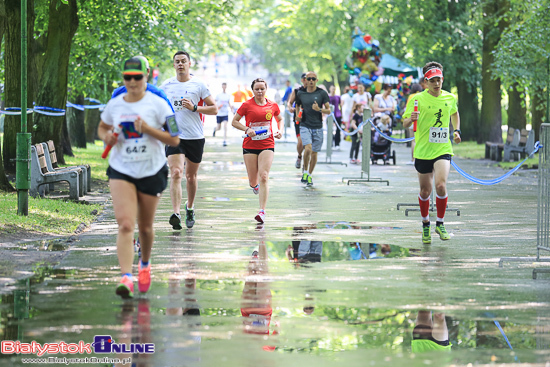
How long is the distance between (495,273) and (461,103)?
31.7m

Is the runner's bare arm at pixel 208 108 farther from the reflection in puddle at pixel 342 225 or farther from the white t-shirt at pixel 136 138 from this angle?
the white t-shirt at pixel 136 138

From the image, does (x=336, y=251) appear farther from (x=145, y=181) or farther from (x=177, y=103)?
(x=145, y=181)

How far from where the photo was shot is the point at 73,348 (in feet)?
21.6

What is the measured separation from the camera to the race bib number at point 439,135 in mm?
12460

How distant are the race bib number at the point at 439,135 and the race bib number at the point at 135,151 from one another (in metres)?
4.77

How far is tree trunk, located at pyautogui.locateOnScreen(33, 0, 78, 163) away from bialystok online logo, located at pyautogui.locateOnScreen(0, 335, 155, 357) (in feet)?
49.3

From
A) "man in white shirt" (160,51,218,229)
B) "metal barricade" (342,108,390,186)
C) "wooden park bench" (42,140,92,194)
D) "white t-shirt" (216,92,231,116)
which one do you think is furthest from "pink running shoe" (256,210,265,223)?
"white t-shirt" (216,92,231,116)

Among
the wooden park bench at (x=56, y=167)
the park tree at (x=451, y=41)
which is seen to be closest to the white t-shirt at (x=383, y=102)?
the wooden park bench at (x=56, y=167)

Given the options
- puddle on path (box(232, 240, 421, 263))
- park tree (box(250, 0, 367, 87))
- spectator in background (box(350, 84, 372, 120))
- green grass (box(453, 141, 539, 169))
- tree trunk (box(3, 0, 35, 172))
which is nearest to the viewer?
puddle on path (box(232, 240, 421, 263))

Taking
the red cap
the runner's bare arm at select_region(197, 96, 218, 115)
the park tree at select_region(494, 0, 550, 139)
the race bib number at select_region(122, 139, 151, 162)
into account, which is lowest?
the race bib number at select_region(122, 139, 151, 162)

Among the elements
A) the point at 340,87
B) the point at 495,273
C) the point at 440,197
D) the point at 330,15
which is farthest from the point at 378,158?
the point at 340,87

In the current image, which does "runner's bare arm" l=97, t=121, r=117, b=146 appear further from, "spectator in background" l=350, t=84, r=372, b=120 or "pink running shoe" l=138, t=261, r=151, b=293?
"spectator in background" l=350, t=84, r=372, b=120

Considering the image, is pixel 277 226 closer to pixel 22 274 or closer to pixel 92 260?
pixel 92 260

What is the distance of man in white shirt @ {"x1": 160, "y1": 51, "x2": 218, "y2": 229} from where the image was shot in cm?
1266
